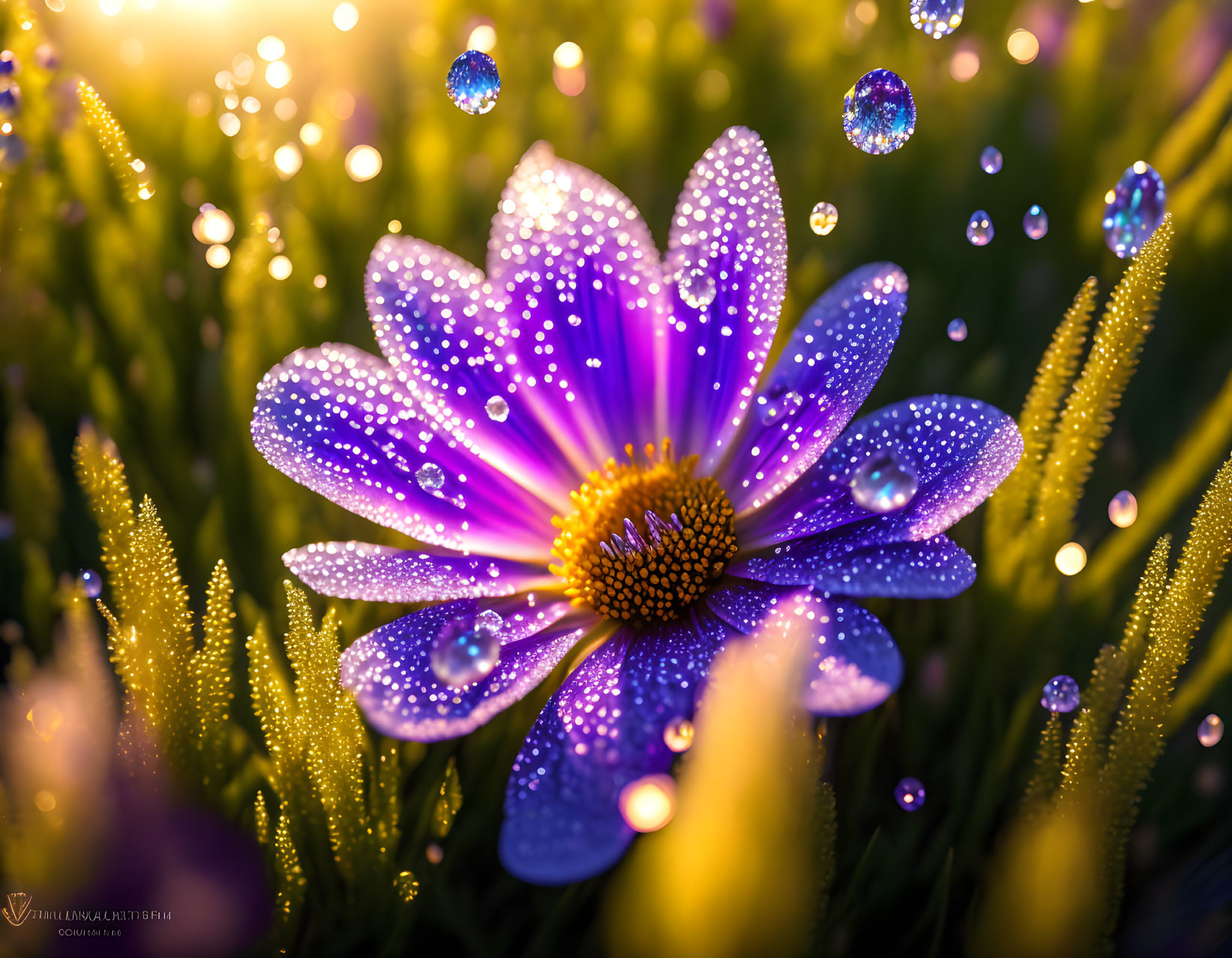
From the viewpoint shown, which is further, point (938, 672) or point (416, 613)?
point (938, 672)

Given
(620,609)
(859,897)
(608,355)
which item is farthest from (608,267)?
→ (859,897)

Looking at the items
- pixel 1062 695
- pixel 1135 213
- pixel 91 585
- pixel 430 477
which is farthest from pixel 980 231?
pixel 91 585

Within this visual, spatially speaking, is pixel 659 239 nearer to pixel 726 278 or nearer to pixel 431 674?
pixel 726 278

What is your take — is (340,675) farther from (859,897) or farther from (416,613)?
(859,897)

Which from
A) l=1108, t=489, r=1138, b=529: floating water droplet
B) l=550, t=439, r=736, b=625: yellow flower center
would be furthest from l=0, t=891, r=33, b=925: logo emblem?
l=1108, t=489, r=1138, b=529: floating water droplet

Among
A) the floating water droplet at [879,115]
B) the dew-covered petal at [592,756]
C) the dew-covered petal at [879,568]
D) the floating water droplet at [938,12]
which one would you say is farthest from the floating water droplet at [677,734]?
the floating water droplet at [938,12]

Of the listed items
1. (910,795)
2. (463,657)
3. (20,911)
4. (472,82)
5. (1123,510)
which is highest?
(472,82)

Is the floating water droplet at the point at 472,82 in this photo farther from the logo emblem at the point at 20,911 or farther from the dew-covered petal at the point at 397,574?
the logo emblem at the point at 20,911
